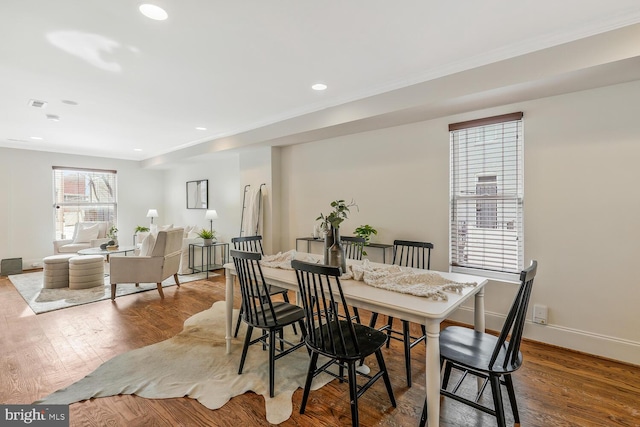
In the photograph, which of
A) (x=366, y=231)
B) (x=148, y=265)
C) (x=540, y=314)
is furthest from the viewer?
(x=148, y=265)

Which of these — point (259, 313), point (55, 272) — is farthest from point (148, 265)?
point (259, 313)

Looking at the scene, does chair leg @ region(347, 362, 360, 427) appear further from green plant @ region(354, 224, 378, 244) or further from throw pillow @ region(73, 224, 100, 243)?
throw pillow @ region(73, 224, 100, 243)

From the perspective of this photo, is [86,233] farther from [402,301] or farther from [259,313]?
[402,301]

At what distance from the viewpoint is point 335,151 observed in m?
4.46

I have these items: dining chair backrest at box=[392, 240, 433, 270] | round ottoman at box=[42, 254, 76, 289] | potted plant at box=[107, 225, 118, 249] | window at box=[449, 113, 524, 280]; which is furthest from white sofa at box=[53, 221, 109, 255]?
window at box=[449, 113, 524, 280]

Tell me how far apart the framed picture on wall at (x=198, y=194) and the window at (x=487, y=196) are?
537 cm

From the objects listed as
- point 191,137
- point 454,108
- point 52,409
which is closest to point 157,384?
point 52,409

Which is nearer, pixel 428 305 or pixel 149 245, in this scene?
pixel 428 305

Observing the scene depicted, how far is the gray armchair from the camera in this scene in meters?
4.21

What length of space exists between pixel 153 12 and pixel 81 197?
6.89 metres

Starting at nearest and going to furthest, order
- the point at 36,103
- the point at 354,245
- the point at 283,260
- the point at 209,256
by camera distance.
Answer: the point at 283,260, the point at 354,245, the point at 36,103, the point at 209,256

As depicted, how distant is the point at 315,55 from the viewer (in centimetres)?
265

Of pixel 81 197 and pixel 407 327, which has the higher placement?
pixel 81 197

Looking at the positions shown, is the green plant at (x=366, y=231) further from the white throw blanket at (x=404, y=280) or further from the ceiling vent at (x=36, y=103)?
the ceiling vent at (x=36, y=103)
